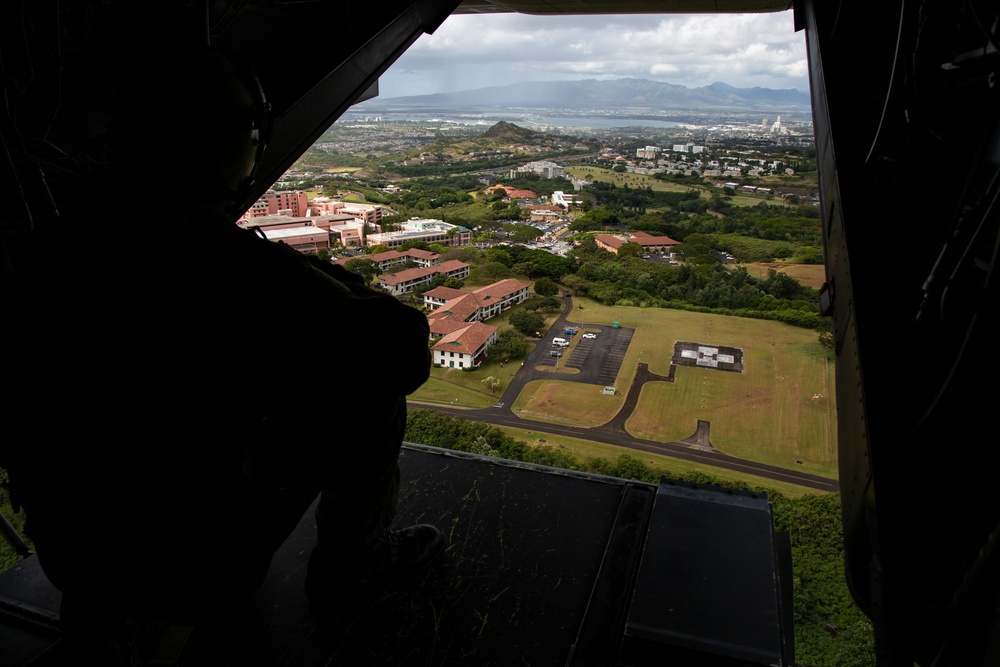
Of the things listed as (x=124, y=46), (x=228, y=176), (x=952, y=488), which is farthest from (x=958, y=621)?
(x=124, y=46)

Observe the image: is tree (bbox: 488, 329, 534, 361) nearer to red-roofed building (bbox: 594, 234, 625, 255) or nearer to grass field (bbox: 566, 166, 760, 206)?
red-roofed building (bbox: 594, 234, 625, 255)

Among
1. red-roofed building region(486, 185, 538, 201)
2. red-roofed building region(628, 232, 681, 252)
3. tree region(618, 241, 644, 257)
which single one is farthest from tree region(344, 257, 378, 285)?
red-roofed building region(486, 185, 538, 201)

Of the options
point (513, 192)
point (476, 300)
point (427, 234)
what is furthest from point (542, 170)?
point (476, 300)

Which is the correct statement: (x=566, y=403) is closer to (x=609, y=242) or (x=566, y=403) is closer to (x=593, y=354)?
(x=593, y=354)

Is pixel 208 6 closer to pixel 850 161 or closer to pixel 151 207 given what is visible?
pixel 151 207

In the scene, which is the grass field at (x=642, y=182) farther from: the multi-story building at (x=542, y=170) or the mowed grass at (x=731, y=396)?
the mowed grass at (x=731, y=396)
